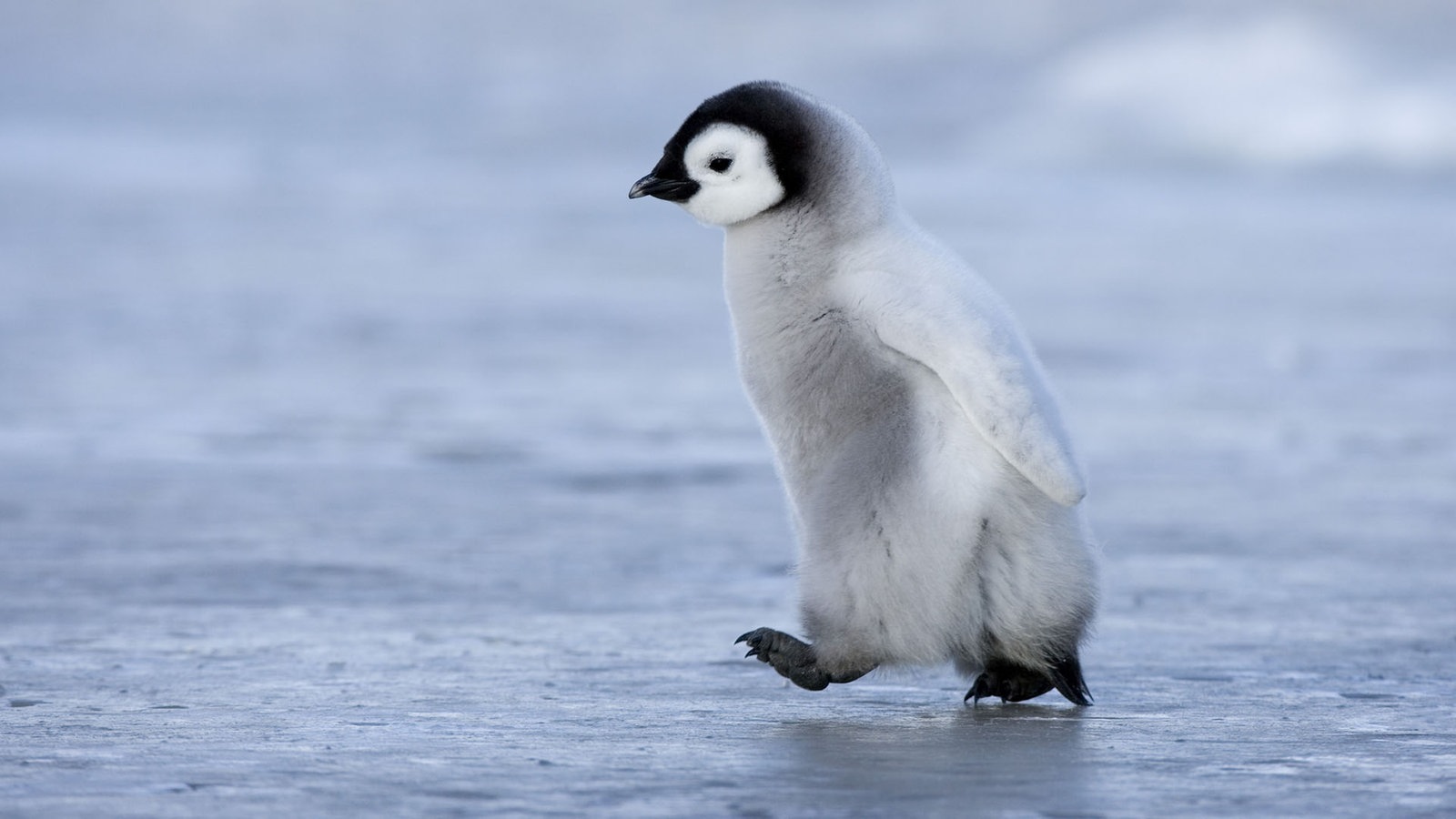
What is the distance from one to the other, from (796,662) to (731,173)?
770mm

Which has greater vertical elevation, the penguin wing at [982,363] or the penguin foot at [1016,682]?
the penguin wing at [982,363]

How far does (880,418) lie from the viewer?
3160 millimetres

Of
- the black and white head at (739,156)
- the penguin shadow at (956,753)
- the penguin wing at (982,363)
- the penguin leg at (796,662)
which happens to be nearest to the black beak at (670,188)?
the black and white head at (739,156)

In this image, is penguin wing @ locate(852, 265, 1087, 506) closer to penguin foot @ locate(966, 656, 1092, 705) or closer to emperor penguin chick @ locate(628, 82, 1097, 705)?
emperor penguin chick @ locate(628, 82, 1097, 705)

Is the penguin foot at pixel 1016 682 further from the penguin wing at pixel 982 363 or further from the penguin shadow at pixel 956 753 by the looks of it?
the penguin wing at pixel 982 363

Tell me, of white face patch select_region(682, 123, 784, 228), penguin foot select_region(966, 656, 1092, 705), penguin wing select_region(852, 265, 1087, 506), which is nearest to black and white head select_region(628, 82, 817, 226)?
white face patch select_region(682, 123, 784, 228)

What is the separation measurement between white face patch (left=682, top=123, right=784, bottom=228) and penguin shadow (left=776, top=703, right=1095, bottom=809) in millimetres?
821


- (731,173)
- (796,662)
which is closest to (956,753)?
(796,662)

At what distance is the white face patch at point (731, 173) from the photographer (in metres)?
3.31

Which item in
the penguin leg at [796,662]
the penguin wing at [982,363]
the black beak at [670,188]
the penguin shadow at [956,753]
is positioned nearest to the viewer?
the penguin shadow at [956,753]

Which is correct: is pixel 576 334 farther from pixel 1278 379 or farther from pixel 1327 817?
pixel 1327 817

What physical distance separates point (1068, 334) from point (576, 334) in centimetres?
269

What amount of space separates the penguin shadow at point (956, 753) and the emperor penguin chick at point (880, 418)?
0.43 feet

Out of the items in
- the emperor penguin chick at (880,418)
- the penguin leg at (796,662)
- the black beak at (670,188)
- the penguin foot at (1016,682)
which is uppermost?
the black beak at (670,188)
